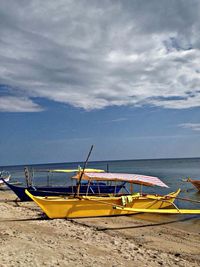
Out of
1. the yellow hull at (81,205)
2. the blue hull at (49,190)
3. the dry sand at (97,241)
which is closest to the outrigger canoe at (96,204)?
the yellow hull at (81,205)

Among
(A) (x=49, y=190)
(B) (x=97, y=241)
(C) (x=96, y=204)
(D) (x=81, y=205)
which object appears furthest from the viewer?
(A) (x=49, y=190)

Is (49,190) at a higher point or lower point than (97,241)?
higher

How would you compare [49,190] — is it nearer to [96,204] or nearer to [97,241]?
[96,204]

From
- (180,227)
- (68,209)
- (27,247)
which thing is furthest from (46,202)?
(180,227)

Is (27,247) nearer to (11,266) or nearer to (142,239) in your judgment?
(11,266)

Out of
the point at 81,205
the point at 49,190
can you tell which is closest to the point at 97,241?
the point at 81,205

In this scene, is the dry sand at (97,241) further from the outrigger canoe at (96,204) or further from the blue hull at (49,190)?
the blue hull at (49,190)

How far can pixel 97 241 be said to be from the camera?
10.5 metres

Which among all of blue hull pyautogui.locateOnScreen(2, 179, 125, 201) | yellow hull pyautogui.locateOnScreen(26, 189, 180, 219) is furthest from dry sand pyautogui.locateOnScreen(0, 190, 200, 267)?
blue hull pyautogui.locateOnScreen(2, 179, 125, 201)

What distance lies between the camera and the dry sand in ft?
27.4

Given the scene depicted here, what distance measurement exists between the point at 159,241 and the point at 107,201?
16.1 feet

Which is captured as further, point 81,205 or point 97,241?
point 81,205

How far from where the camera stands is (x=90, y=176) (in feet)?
55.0

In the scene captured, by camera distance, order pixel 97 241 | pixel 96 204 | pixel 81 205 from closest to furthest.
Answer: pixel 97 241 → pixel 81 205 → pixel 96 204
